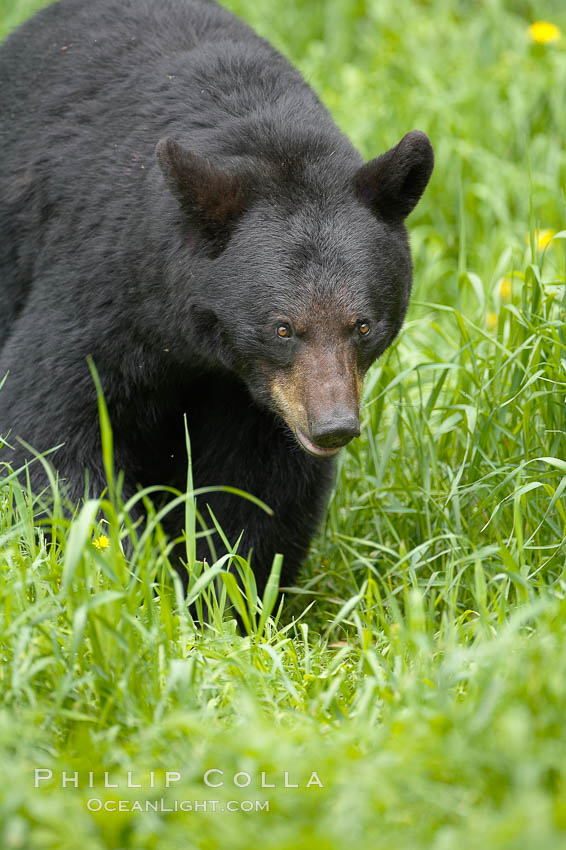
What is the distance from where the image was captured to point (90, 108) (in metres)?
4.64

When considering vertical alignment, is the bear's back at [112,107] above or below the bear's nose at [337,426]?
above

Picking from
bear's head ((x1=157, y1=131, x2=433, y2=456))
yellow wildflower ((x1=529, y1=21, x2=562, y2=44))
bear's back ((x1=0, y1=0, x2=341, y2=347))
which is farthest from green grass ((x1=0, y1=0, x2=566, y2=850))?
yellow wildflower ((x1=529, y1=21, x2=562, y2=44))

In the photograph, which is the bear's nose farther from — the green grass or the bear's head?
the green grass

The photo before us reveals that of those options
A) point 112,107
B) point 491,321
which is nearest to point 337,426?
point 112,107

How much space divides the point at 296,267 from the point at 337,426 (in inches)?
24.1

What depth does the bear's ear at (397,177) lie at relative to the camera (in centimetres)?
410

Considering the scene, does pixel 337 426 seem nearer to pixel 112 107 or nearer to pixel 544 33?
pixel 112 107

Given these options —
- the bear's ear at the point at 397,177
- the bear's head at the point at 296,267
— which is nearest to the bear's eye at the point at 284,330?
the bear's head at the point at 296,267

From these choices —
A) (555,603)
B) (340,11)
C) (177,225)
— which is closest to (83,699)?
(555,603)

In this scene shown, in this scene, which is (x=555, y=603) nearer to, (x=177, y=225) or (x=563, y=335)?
(x=563, y=335)

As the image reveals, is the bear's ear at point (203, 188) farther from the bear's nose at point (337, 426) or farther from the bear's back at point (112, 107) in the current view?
the bear's nose at point (337, 426)

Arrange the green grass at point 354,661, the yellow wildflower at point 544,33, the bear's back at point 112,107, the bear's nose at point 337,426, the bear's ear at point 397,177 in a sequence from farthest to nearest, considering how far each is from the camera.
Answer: the yellow wildflower at point 544,33
the bear's back at point 112,107
the bear's ear at point 397,177
the bear's nose at point 337,426
the green grass at point 354,661

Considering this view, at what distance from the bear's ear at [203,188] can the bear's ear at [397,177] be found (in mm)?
438

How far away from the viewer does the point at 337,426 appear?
372cm
